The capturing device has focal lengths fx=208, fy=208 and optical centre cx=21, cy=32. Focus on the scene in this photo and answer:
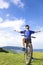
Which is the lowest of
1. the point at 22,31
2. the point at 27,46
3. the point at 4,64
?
the point at 4,64

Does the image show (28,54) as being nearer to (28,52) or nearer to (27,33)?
(28,52)

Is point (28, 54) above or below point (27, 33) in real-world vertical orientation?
below

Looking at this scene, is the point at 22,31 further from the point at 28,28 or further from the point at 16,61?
the point at 16,61

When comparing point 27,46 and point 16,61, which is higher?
point 27,46

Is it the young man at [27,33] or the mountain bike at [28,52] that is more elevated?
the young man at [27,33]

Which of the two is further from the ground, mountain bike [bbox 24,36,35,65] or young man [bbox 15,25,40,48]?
young man [bbox 15,25,40,48]

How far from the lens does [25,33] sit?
56.6 ft

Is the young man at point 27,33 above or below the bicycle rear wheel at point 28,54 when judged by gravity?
above

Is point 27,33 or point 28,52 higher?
point 27,33

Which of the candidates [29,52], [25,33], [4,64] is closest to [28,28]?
[25,33]

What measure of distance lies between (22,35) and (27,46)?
104 centimetres

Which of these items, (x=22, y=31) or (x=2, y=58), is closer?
(x=22, y=31)

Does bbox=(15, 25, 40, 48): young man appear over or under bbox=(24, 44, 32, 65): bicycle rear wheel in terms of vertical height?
over

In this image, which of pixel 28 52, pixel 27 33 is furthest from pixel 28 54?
pixel 27 33
